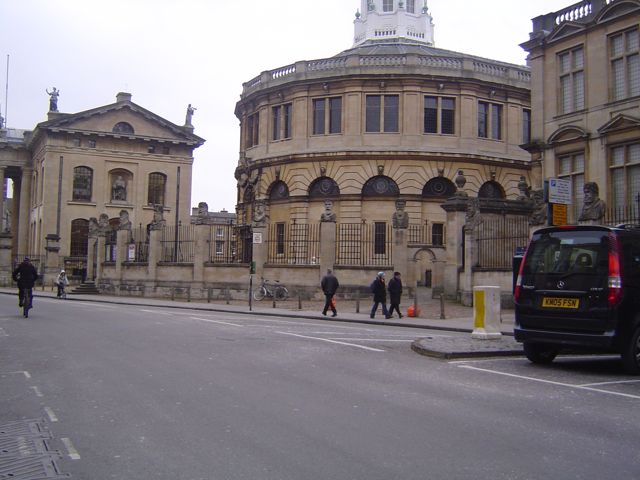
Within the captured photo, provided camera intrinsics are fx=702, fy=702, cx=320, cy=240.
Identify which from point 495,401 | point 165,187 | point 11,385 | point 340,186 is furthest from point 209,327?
point 165,187

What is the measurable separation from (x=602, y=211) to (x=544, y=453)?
16.5 m

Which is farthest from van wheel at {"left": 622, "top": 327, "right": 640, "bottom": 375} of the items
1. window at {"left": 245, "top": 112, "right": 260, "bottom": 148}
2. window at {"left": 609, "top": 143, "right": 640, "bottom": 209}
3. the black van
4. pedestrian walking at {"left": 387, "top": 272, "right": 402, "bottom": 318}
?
window at {"left": 245, "top": 112, "right": 260, "bottom": 148}

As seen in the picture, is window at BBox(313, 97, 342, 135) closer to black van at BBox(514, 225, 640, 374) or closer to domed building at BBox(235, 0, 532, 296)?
domed building at BBox(235, 0, 532, 296)

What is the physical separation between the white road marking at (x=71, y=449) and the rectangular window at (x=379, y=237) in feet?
116

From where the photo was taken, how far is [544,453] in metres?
5.91

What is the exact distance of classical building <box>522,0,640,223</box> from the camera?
24.8m

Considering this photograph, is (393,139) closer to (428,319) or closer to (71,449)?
(428,319)


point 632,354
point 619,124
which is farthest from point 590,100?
point 632,354

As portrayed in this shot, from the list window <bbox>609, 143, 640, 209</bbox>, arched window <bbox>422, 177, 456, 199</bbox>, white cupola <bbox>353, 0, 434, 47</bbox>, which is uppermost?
white cupola <bbox>353, 0, 434, 47</bbox>

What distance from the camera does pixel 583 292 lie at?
417 inches

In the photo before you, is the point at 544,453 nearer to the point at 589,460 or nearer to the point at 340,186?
the point at 589,460

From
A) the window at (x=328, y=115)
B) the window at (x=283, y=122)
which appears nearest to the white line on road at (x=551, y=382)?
the window at (x=328, y=115)

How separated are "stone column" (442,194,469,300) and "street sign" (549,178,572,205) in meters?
12.2

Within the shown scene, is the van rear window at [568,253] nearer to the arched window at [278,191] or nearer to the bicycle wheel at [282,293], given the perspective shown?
the bicycle wheel at [282,293]
